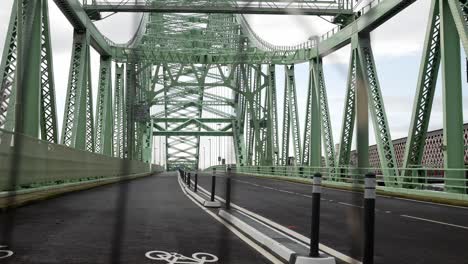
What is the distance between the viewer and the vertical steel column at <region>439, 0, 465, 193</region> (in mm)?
18891

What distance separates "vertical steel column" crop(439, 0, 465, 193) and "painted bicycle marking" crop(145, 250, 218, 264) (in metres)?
13.8

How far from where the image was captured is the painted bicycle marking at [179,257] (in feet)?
22.0

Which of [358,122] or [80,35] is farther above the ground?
[80,35]

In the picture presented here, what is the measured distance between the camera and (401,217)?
13.4m

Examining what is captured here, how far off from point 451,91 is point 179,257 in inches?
575

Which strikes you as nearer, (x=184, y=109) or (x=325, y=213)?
(x=325, y=213)

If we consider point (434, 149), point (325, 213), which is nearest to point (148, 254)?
point (325, 213)

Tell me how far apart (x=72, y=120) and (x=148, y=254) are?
23525 millimetres

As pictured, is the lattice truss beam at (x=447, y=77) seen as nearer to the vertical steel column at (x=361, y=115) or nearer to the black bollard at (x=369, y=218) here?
the black bollard at (x=369, y=218)

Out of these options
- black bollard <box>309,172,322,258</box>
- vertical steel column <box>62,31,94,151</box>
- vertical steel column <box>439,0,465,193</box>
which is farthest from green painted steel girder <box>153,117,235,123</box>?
black bollard <box>309,172,322,258</box>

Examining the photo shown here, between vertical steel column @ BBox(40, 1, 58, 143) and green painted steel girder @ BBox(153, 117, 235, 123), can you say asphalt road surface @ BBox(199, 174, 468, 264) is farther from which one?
green painted steel girder @ BBox(153, 117, 235, 123)

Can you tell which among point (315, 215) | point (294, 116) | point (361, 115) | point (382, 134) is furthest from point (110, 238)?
point (294, 116)

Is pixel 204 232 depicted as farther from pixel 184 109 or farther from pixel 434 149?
pixel 184 109

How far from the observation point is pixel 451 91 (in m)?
19.0
